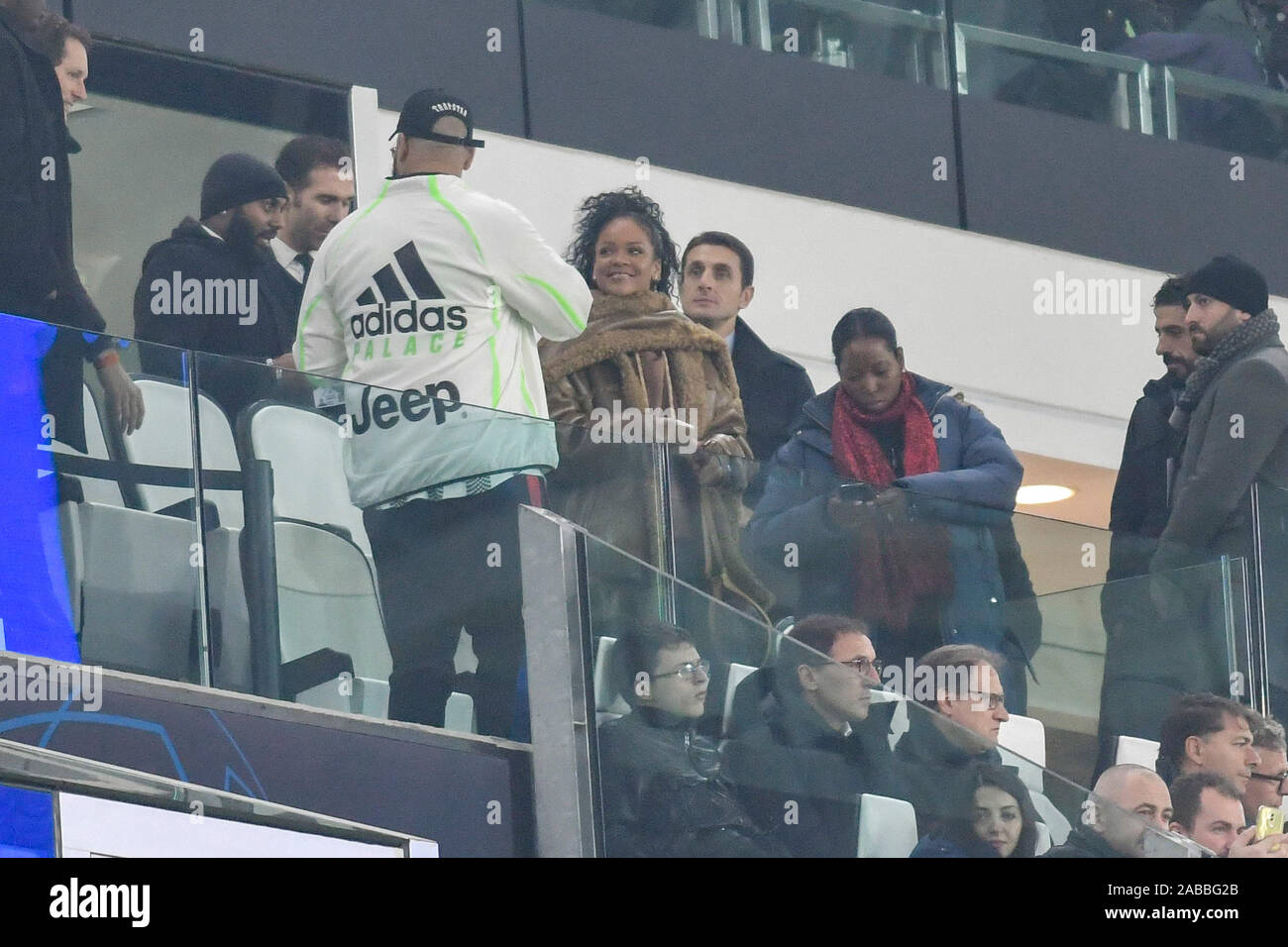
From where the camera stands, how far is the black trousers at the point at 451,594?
15.7 ft

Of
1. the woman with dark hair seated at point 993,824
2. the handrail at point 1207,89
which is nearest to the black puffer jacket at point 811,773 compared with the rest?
the woman with dark hair seated at point 993,824

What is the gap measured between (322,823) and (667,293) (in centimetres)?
195

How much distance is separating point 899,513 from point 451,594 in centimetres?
106

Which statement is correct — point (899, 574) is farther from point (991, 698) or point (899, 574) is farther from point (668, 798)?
point (668, 798)

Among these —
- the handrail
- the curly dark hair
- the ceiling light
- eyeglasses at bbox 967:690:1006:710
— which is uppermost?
the handrail

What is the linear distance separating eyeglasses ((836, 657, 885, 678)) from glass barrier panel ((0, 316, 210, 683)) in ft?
4.23

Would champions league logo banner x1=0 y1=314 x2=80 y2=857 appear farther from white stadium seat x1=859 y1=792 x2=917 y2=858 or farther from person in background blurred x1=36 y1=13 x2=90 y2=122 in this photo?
white stadium seat x1=859 y1=792 x2=917 y2=858

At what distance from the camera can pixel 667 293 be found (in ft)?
20.4

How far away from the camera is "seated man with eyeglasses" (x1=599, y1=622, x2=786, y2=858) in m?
4.72

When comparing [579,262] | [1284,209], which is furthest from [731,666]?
[1284,209]

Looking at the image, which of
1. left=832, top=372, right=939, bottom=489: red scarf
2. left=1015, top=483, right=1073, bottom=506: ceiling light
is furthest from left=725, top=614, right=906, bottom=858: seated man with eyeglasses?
left=1015, top=483, right=1073, bottom=506: ceiling light

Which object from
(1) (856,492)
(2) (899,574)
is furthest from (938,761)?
(1) (856,492)

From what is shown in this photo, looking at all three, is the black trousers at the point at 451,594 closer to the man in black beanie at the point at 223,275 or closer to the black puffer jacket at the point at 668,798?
the black puffer jacket at the point at 668,798

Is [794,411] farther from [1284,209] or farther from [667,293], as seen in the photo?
[1284,209]
